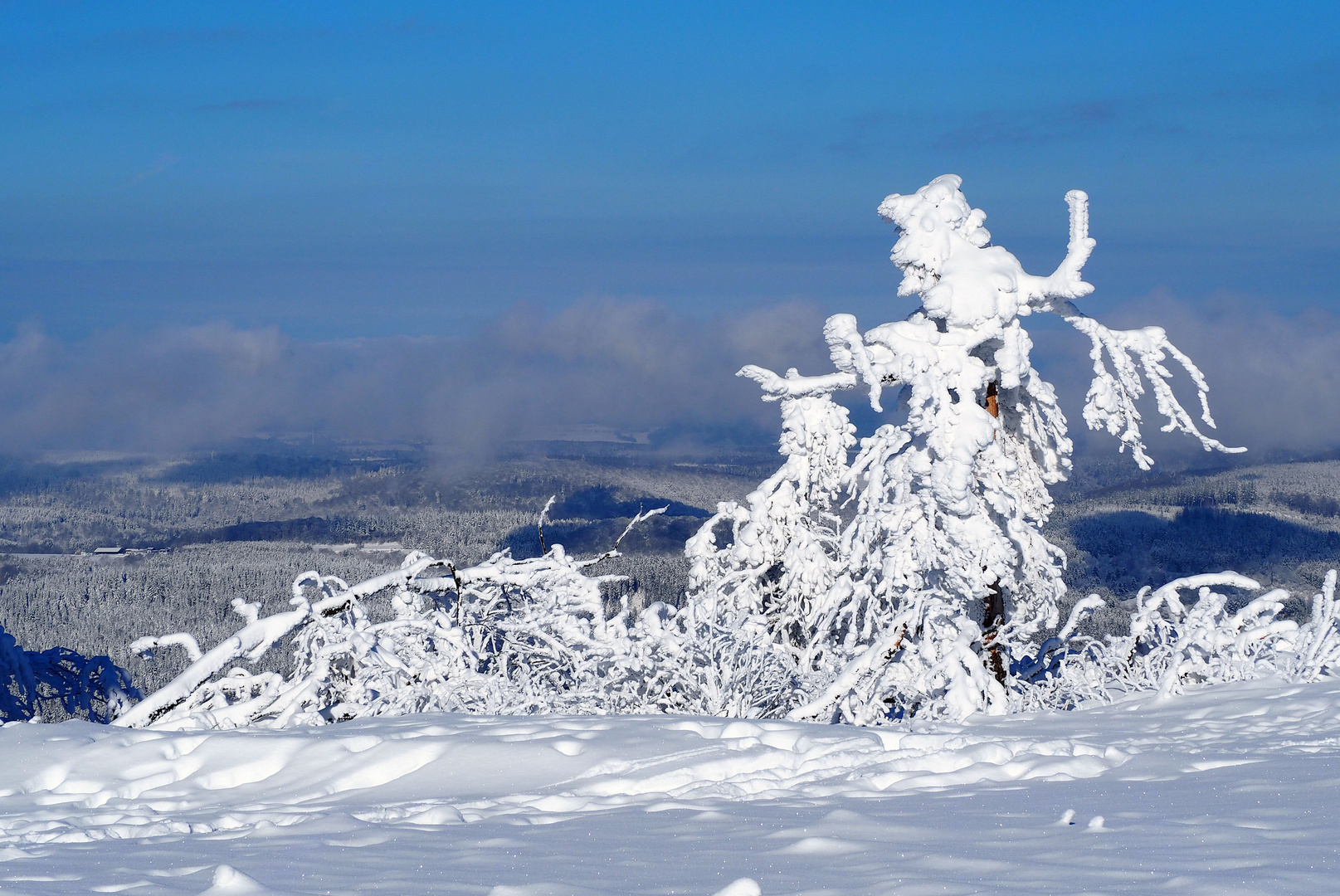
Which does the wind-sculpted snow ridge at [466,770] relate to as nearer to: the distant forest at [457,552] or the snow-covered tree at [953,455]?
the snow-covered tree at [953,455]

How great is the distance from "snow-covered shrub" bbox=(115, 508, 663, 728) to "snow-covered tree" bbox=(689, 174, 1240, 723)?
1.22 metres

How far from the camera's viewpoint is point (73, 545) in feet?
590

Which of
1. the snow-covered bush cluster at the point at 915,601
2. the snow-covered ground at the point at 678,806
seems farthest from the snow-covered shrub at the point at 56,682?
the snow-covered ground at the point at 678,806

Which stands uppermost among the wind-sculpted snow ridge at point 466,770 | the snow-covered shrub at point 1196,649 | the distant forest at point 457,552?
the wind-sculpted snow ridge at point 466,770

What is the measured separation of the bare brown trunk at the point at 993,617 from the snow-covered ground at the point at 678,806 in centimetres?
268

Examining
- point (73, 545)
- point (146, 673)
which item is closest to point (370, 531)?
point (73, 545)

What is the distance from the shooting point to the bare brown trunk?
10028 mm

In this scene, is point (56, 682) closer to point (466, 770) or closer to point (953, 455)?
point (466, 770)

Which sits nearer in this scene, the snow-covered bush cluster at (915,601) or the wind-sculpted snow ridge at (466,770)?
the wind-sculpted snow ridge at (466,770)

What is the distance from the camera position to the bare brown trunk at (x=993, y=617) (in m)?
10.0

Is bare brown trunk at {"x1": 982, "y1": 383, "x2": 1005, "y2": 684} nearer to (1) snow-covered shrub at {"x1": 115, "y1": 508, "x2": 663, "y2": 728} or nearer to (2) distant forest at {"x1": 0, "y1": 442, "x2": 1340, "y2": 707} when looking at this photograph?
(1) snow-covered shrub at {"x1": 115, "y1": 508, "x2": 663, "y2": 728}

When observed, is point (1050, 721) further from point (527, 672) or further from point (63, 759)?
point (63, 759)

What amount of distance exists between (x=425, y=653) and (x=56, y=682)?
3.03 metres

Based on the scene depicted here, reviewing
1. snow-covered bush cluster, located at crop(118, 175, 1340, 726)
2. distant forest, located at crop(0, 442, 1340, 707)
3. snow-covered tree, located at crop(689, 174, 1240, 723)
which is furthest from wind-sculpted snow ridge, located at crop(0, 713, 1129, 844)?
distant forest, located at crop(0, 442, 1340, 707)
